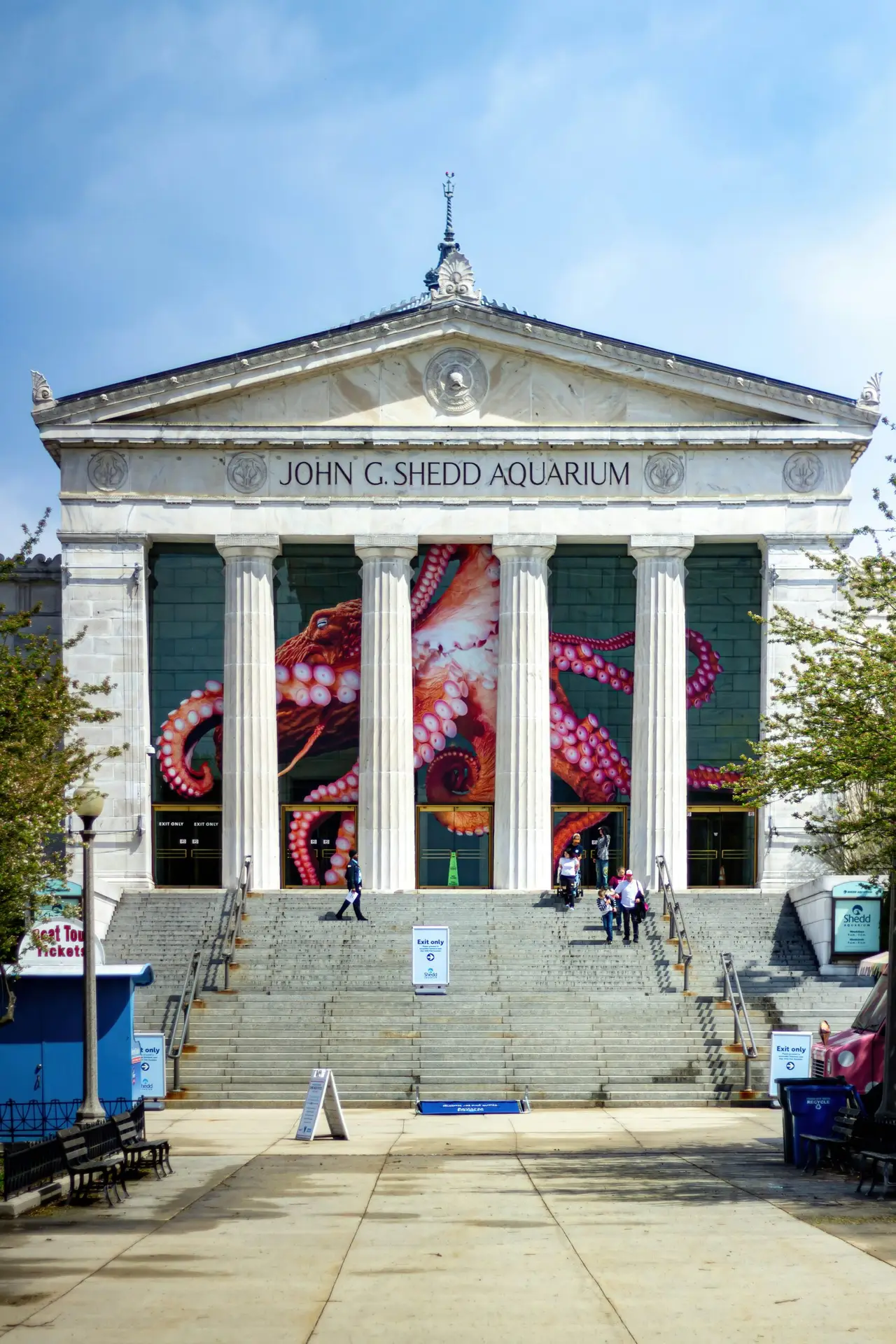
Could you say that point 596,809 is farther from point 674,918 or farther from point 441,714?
point 674,918

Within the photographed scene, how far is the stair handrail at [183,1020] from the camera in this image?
104 feet

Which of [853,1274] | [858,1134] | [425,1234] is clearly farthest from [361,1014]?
[853,1274]

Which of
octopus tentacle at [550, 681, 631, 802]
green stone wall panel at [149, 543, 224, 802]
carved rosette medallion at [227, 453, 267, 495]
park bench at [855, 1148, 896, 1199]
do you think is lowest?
park bench at [855, 1148, 896, 1199]

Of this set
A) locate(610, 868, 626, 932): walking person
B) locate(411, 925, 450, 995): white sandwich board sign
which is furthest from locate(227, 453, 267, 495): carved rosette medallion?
locate(411, 925, 450, 995): white sandwich board sign

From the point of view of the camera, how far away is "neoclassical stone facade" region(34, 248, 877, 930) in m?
46.1

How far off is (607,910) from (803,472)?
1453 cm

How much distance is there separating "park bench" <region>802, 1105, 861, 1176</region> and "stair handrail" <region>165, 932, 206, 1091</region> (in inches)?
536

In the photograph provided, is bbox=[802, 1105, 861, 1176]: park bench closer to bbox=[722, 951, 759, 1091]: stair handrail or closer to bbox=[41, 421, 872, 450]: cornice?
bbox=[722, 951, 759, 1091]: stair handrail

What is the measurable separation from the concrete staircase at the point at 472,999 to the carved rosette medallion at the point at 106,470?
36.6 ft

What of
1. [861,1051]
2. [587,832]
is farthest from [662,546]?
[861,1051]

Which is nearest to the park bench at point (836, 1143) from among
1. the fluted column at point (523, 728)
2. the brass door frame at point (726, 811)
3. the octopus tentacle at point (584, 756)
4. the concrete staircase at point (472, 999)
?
the concrete staircase at point (472, 999)

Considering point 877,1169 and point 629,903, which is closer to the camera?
point 877,1169

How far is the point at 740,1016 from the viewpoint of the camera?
113 feet

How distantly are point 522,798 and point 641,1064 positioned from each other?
563 inches
